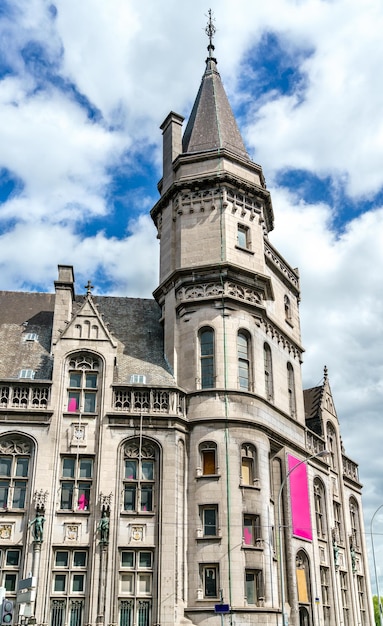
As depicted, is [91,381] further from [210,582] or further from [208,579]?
[210,582]

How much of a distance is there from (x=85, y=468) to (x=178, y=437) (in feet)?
15.3

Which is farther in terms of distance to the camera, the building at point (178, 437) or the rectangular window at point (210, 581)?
the rectangular window at point (210, 581)

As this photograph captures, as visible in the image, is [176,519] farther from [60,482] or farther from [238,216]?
[238,216]

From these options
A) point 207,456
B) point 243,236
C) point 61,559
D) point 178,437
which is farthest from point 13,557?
point 243,236

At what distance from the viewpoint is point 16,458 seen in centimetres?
3422

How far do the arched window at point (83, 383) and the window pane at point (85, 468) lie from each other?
2448 mm

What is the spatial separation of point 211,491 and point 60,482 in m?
7.07

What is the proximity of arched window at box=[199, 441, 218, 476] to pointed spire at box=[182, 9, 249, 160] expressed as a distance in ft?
56.9

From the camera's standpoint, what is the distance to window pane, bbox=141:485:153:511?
34188mm

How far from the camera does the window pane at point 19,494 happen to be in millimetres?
33406

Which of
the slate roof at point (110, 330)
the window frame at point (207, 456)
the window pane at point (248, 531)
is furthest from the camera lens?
the slate roof at point (110, 330)

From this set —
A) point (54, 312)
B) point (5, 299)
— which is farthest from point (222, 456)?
point (5, 299)

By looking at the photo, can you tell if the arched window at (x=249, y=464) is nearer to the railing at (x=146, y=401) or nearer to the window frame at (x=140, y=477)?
the railing at (x=146, y=401)

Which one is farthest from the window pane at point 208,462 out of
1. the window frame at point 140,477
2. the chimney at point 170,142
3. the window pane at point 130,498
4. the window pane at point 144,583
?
the chimney at point 170,142
